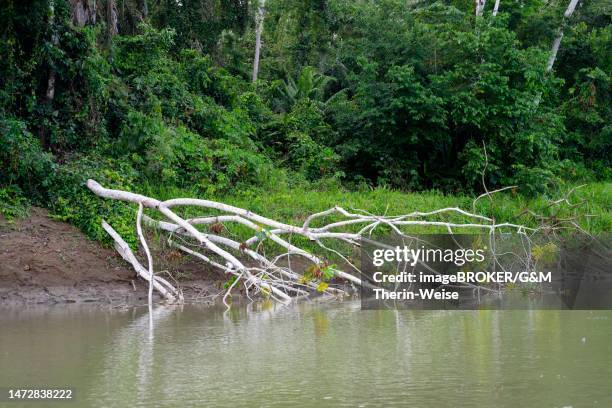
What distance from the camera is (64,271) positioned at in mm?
11969

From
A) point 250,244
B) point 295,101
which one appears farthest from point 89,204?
point 295,101

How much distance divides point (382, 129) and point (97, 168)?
7112 mm

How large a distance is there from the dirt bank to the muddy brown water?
87 cm

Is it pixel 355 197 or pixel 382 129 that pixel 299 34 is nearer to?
pixel 382 129

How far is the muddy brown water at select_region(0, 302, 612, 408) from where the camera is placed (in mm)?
6090

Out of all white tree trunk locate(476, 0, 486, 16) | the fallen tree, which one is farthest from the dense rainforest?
the fallen tree

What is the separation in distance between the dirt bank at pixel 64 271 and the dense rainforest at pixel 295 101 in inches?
13.7

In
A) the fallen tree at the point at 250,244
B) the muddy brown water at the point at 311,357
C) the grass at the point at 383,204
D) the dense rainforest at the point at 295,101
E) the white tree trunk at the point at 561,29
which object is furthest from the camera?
the white tree trunk at the point at 561,29

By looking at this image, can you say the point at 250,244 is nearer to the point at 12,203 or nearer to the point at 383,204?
the point at 12,203

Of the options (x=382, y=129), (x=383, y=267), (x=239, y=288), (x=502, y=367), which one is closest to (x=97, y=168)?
(x=239, y=288)

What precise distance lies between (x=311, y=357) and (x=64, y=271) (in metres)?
5.75

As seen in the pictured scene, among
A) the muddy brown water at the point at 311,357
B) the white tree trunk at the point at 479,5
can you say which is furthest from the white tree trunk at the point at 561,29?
the muddy brown water at the point at 311,357

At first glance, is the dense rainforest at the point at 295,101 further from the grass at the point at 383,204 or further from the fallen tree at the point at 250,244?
the fallen tree at the point at 250,244

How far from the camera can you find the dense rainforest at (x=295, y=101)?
13.8m
